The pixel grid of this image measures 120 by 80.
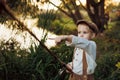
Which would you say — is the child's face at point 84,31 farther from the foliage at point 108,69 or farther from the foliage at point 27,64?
the foliage at point 108,69

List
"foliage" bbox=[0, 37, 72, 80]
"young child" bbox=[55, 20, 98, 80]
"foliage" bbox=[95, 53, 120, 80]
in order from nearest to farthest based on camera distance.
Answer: "young child" bbox=[55, 20, 98, 80] < "foliage" bbox=[0, 37, 72, 80] < "foliage" bbox=[95, 53, 120, 80]

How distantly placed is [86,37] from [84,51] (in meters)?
0.13

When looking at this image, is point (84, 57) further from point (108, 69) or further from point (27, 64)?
point (108, 69)

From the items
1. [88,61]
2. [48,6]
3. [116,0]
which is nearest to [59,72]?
[48,6]

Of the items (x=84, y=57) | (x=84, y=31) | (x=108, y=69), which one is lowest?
(x=108, y=69)

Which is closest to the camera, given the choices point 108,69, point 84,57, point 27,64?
point 84,57

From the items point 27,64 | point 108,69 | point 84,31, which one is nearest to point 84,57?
point 84,31

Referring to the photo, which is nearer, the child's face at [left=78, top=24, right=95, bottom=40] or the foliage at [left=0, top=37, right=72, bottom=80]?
the child's face at [left=78, top=24, right=95, bottom=40]

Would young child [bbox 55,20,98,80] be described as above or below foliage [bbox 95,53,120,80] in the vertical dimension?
above

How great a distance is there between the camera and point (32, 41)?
Result: 207 inches

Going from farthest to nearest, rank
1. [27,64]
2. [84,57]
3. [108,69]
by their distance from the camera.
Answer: [108,69] < [27,64] < [84,57]

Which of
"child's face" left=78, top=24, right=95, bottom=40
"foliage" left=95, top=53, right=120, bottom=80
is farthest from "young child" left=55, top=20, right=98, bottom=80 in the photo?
"foliage" left=95, top=53, right=120, bottom=80

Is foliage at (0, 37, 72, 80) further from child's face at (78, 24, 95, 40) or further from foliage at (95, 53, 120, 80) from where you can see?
child's face at (78, 24, 95, 40)

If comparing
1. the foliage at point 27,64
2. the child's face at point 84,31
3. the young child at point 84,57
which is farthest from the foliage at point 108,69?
the child's face at point 84,31
